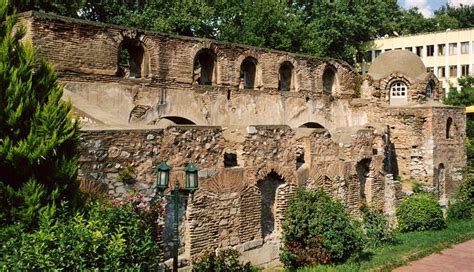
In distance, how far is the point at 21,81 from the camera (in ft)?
23.6

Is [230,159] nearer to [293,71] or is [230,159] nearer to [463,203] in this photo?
[293,71]

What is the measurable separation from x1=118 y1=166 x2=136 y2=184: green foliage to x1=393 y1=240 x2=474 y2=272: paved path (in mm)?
6045

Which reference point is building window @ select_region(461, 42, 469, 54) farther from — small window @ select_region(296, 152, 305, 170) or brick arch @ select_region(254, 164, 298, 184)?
brick arch @ select_region(254, 164, 298, 184)

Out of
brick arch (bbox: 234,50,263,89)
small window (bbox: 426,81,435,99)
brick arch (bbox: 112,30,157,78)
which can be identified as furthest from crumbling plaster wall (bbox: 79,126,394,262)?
small window (bbox: 426,81,435,99)

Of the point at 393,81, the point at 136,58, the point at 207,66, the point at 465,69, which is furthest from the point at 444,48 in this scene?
the point at 136,58

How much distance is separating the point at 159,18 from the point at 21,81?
85.2 ft

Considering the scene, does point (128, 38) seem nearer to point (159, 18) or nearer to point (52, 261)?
point (52, 261)

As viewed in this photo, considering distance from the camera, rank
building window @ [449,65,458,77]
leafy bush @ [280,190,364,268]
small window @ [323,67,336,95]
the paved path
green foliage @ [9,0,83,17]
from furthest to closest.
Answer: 1. building window @ [449,65,458,77]
2. green foliage @ [9,0,83,17]
3. small window @ [323,67,336,95]
4. the paved path
5. leafy bush @ [280,190,364,268]

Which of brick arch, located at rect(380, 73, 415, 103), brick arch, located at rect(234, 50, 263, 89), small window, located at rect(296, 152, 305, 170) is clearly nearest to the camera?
small window, located at rect(296, 152, 305, 170)

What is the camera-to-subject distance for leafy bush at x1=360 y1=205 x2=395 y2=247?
45.1ft

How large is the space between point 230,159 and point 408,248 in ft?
16.5

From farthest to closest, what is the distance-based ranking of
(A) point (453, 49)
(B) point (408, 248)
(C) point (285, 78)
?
(A) point (453, 49) < (C) point (285, 78) < (B) point (408, 248)

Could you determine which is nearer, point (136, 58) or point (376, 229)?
point (376, 229)

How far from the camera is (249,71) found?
18.2 metres
